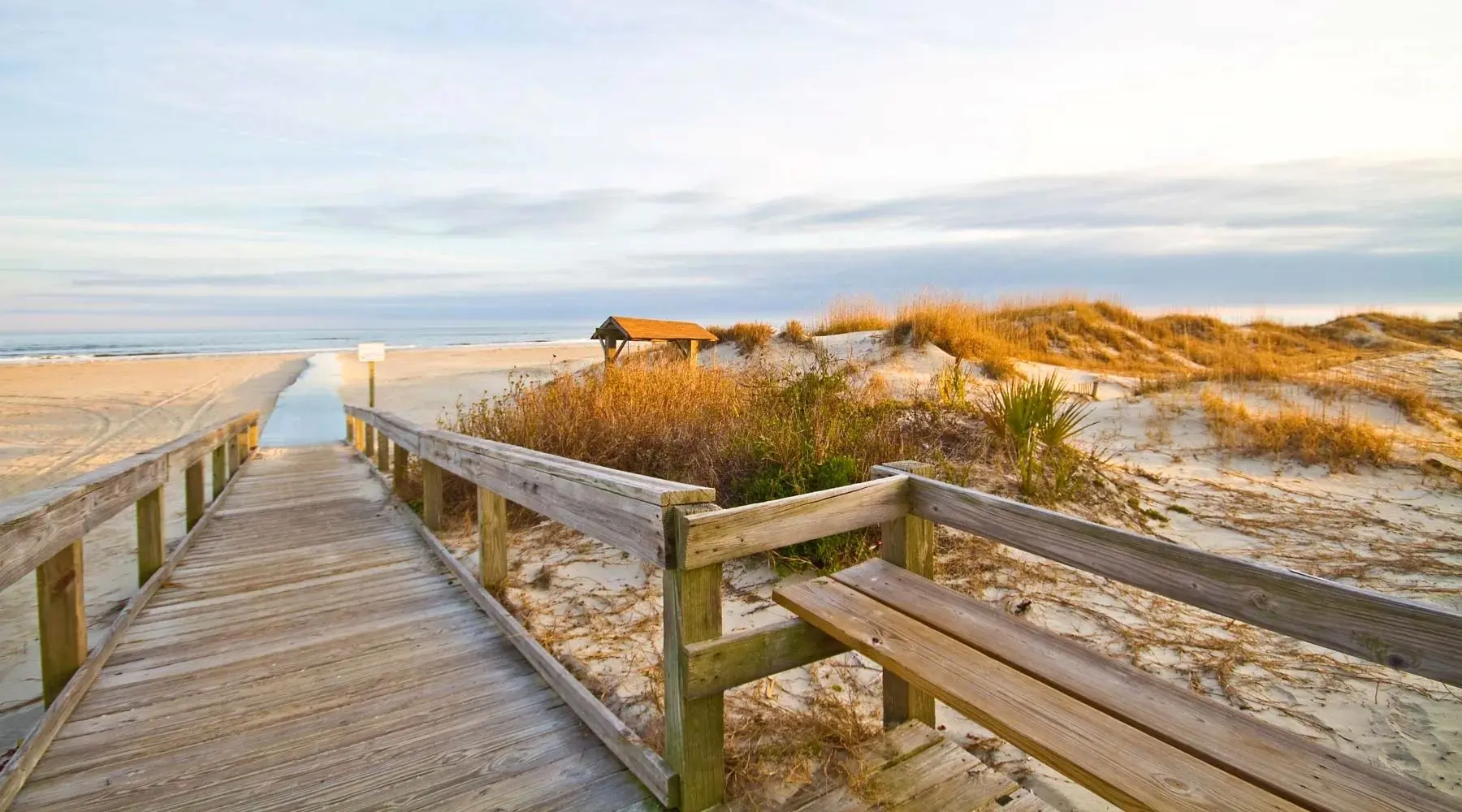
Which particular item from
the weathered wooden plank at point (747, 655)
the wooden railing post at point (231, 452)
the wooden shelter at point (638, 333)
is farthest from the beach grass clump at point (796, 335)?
the weathered wooden plank at point (747, 655)

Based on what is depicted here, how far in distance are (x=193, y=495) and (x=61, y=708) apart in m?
4.10

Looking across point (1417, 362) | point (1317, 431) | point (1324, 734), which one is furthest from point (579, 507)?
point (1417, 362)

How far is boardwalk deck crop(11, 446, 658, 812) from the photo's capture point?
92.2 inches

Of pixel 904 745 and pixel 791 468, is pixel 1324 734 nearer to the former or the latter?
pixel 904 745

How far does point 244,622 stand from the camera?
150 inches

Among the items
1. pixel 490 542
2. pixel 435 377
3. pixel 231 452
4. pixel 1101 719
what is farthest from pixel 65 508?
pixel 435 377

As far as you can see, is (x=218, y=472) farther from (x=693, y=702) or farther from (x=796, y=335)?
(x=796, y=335)

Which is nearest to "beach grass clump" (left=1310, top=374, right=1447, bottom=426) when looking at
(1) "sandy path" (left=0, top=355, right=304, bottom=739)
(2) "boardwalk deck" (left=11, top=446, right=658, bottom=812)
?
(2) "boardwalk deck" (left=11, top=446, right=658, bottom=812)

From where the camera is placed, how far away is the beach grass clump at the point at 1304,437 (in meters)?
7.64

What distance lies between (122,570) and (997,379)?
12.6 metres

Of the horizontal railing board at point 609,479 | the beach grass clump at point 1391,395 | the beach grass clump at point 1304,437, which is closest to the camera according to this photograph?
the horizontal railing board at point 609,479

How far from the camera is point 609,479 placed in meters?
2.62

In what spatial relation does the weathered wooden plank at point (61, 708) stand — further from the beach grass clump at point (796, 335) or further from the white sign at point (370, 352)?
the beach grass clump at point (796, 335)

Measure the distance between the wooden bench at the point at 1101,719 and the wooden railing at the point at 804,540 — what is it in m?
0.25
